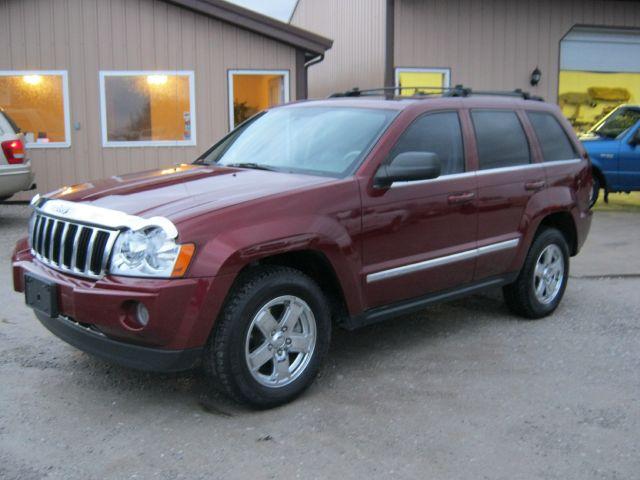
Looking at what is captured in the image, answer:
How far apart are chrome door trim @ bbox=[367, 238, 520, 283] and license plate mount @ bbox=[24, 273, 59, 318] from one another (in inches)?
70.7

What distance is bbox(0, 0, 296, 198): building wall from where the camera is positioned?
40.2ft

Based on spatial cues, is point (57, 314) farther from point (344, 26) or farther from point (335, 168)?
point (344, 26)

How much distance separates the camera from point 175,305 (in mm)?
3615

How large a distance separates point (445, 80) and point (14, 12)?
757 centimetres

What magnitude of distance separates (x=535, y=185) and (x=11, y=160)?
7380 millimetres

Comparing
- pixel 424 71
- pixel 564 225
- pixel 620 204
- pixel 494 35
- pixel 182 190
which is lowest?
pixel 620 204

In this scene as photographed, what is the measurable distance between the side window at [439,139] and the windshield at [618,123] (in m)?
8.14

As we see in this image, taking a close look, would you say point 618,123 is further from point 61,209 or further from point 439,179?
point 61,209

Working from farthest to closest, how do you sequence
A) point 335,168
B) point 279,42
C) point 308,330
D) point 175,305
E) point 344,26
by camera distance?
point 344,26 → point 279,42 → point 335,168 → point 308,330 → point 175,305

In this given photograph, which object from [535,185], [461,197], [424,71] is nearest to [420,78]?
[424,71]

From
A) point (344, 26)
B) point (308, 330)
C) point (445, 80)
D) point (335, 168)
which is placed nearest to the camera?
point (308, 330)

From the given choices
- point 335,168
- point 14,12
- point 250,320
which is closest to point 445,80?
point 14,12

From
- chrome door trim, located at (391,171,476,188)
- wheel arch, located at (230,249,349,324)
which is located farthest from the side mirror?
wheel arch, located at (230,249,349,324)

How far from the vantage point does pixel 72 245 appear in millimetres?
3977
